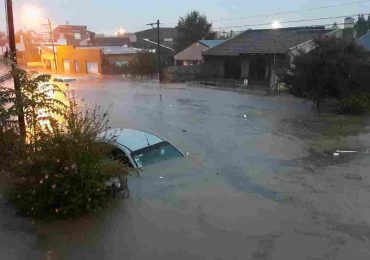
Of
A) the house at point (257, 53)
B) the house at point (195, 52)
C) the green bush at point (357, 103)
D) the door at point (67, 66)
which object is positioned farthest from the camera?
the door at point (67, 66)

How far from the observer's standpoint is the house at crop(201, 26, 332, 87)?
3581 cm

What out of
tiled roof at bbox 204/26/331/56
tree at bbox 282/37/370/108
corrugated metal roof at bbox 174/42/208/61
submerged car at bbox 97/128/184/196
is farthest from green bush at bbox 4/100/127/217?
corrugated metal roof at bbox 174/42/208/61

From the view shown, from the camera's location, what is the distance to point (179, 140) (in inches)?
682

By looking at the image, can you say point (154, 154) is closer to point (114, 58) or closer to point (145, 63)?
point (145, 63)

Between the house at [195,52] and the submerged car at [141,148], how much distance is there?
3746cm

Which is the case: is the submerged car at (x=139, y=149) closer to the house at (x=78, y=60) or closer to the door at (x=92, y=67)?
the house at (x=78, y=60)

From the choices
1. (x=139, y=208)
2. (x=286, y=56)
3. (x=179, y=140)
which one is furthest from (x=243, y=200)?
(x=286, y=56)

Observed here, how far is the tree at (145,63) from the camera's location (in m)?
52.0

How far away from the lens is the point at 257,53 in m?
37.8

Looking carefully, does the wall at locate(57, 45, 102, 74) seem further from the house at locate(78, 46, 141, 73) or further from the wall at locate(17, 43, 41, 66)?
the wall at locate(17, 43, 41, 66)

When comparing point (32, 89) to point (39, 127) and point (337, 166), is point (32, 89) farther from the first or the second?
point (337, 166)

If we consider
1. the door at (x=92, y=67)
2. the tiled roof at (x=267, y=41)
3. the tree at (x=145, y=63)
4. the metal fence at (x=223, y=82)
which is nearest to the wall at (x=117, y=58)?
the door at (x=92, y=67)

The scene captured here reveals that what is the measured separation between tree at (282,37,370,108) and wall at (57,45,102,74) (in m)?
41.3

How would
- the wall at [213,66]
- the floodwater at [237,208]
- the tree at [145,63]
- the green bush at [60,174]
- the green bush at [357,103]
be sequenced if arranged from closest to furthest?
1. the floodwater at [237,208]
2. the green bush at [60,174]
3. the green bush at [357,103]
4. the wall at [213,66]
5. the tree at [145,63]
